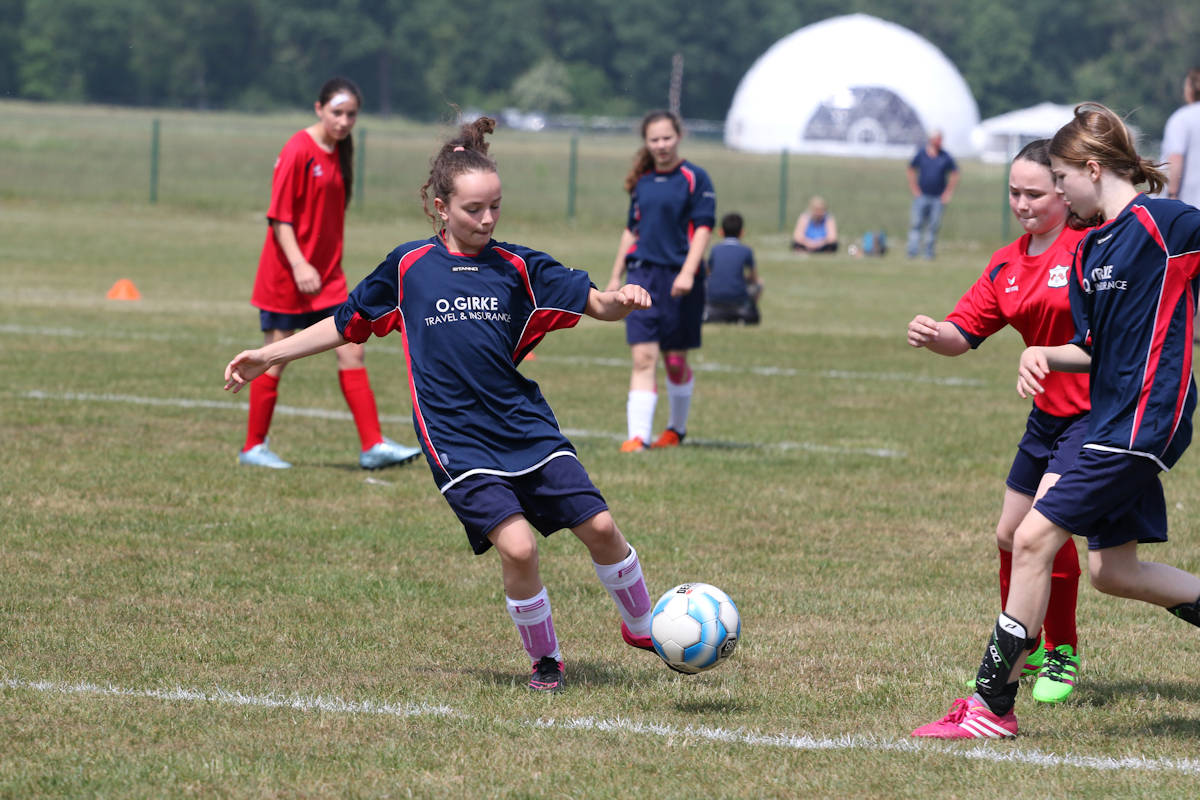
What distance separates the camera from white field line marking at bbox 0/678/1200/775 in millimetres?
4203

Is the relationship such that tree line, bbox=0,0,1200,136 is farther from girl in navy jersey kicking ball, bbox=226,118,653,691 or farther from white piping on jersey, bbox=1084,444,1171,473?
white piping on jersey, bbox=1084,444,1171,473

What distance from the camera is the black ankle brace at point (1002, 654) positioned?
4305 millimetres

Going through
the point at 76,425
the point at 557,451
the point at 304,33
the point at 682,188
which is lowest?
the point at 76,425

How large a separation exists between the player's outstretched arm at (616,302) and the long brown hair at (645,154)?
4723 millimetres

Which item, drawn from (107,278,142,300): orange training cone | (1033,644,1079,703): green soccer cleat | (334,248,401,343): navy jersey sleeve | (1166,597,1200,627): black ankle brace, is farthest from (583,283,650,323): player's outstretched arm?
(107,278,142,300): orange training cone

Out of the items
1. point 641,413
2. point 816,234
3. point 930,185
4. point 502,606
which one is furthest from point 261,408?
point 930,185

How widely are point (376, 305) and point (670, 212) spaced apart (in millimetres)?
4923

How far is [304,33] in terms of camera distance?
101438 mm

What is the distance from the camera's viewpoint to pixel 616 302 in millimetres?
4789

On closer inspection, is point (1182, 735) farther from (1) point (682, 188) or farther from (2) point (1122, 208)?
(1) point (682, 188)

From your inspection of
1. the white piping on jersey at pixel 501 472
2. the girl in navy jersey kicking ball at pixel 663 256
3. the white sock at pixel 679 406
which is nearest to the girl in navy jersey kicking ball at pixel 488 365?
the white piping on jersey at pixel 501 472

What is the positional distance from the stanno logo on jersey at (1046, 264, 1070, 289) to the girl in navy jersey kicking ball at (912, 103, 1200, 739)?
368 millimetres

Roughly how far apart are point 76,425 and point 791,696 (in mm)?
6131

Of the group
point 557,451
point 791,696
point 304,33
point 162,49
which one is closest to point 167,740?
point 557,451
